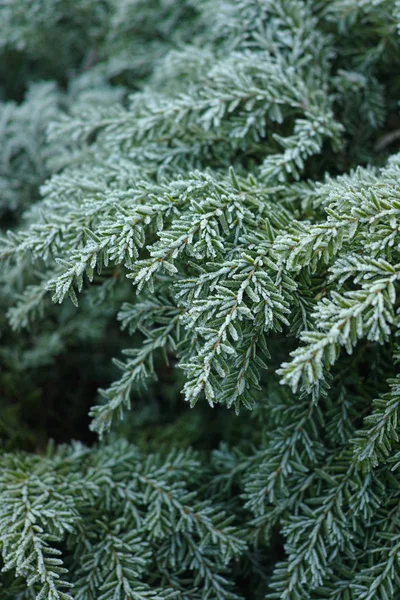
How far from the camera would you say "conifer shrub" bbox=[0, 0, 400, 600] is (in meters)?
0.76

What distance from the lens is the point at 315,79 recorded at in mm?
1135

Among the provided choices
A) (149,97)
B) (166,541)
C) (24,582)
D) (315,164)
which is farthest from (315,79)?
(24,582)

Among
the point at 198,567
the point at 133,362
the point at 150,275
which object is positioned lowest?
the point at 198,567

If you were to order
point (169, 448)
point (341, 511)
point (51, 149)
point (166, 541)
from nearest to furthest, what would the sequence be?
point (341, 511)
point (166, 541)
point (169, 448)
point (51, 149)

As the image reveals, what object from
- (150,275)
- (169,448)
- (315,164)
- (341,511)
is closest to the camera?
(150,275)

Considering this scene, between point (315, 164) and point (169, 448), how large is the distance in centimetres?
64

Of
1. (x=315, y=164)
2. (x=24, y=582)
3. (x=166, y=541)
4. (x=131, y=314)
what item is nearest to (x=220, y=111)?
(x=315, y=164)

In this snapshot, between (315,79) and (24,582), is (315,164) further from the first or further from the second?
(24,582)

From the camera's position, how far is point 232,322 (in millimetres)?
726

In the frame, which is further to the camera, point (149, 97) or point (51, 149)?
point (51, 149)

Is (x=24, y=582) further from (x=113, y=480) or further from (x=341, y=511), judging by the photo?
(x=341, y=511)

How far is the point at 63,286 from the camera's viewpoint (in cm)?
76

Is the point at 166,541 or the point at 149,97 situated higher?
the point at 149,97

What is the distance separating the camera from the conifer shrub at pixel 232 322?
2.48ft
